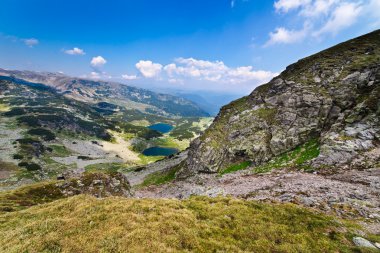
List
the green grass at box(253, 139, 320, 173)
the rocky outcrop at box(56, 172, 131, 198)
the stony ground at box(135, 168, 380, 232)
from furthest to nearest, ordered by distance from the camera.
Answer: the rocky outcrop at box(56, 172, 131, 198), the green grass at box(253, 139, 320, 173), the stony ground at box(135, 168, 380, 232)

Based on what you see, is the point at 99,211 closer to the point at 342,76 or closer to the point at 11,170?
the point at 342,76

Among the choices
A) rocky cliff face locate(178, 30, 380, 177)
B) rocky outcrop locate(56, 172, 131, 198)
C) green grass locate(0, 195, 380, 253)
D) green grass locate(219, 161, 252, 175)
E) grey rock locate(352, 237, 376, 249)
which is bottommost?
rocky outcrop locate(56, 172, 131, 198)

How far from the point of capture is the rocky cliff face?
117 feet

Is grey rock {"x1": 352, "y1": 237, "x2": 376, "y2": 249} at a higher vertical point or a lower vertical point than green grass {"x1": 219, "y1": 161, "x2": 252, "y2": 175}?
higher

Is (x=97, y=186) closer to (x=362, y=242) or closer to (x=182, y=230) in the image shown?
(x=182, y=230)

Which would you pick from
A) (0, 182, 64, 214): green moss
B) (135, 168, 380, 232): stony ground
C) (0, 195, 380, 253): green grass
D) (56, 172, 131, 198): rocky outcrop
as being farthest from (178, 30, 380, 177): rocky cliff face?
(0, 182, 64, 214): green moss

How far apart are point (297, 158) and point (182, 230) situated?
1152 inches

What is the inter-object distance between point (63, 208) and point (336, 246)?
25428mm

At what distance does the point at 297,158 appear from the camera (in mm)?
38906

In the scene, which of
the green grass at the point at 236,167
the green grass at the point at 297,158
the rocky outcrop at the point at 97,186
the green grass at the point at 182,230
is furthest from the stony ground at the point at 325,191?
the rocky outcrop at the point at 97,186

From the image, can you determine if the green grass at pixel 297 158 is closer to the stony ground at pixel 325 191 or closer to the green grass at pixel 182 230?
the stony ground at pixel 325 191

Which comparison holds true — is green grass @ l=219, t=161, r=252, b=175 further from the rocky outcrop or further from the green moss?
the green moss

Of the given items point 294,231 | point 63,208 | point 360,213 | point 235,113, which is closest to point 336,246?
point 294,231

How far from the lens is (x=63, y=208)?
77.6ft
